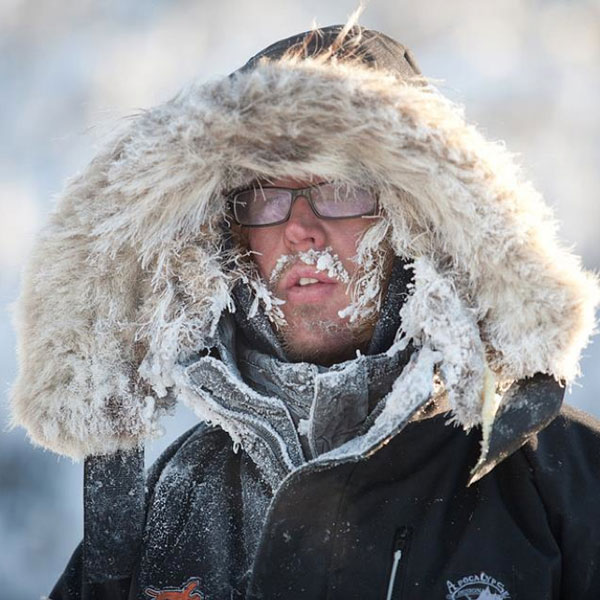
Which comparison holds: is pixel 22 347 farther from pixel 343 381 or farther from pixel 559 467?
pixel 559 467

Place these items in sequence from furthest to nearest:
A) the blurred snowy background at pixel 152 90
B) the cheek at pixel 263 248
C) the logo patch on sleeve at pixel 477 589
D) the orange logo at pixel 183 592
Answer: the blurred snowy background at pixel 152 90
the cheek at pixel 263 248
the orange logo at pixel 183 592
the logo patch on sleeve at pixel 477 589

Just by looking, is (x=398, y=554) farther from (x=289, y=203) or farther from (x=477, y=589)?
(x=289, y=203)

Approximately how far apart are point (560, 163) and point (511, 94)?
451mm

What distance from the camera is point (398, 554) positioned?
1475mm

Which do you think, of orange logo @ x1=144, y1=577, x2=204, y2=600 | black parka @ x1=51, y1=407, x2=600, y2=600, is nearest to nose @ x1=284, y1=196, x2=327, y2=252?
black parka @ x1=51, y1=407, x2=600, y2=600

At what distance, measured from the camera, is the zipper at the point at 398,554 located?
4.76 ft

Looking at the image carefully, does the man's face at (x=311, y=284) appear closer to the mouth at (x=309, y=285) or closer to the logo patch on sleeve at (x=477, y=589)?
the mouth at (x=309, y=285)

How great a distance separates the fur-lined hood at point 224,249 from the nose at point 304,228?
101 mm

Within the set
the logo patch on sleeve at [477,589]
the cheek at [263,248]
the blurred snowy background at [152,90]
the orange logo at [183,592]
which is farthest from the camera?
the blurred snowy background at [152,90]

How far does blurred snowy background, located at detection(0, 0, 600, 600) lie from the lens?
4285mm

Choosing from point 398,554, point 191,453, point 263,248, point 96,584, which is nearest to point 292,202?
point 263,248

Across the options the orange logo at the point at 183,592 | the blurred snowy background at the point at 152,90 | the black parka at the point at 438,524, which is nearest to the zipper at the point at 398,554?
the black parka at the point at 438,524

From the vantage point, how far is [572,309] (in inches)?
56.3

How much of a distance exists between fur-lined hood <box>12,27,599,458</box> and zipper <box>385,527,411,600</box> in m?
0.21
